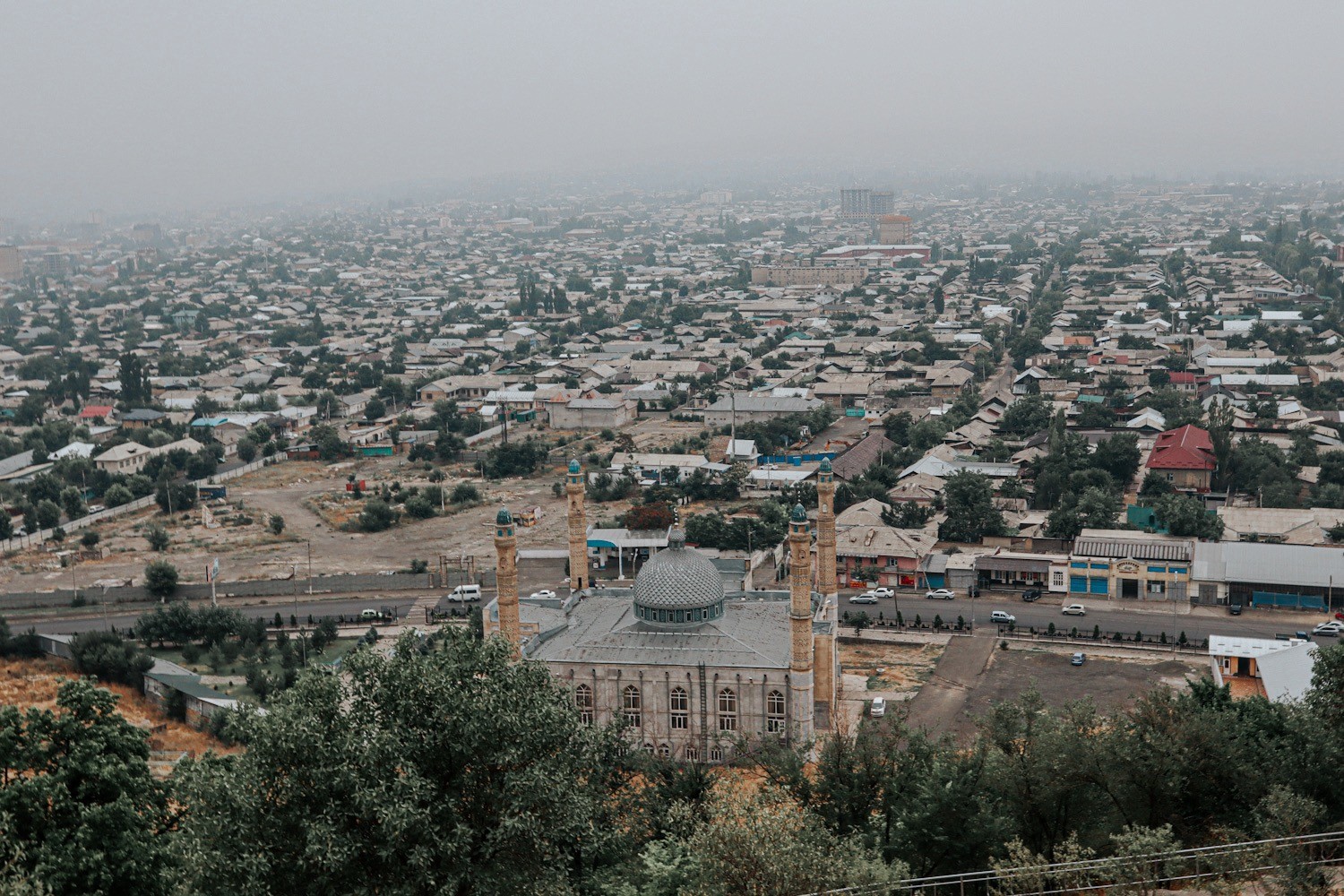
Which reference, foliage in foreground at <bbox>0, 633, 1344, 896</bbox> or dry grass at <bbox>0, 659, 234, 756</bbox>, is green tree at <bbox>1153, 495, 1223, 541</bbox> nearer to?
foliage in foreground at <bbox>0, 633, 1344, 896</bbox>

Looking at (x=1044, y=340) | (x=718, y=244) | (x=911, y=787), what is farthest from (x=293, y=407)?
(x=718, y=244)

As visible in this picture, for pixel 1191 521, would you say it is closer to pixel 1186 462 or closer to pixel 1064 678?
pixel 1186 462

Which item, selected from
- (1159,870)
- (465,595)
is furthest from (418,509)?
(1159,870)

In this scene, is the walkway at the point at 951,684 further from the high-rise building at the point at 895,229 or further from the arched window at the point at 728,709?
the high-rise building at the point at 895,229

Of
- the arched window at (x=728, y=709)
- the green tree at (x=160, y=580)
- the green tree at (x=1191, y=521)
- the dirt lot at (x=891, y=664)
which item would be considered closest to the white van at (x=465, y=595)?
the green tree at (x=160, y=580)

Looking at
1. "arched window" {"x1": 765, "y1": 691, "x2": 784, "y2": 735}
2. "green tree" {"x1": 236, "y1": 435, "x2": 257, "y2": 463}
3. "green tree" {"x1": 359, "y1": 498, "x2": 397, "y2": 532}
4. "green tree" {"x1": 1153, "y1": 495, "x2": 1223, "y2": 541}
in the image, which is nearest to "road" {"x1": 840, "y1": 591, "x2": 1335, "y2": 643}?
"green tree" {"x1": 1153, "y1": 495, "x2": 1223, "y2": 541}

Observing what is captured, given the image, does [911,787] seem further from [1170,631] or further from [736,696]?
[1170,631]

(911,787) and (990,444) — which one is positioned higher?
(911,787)
